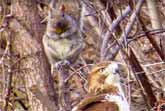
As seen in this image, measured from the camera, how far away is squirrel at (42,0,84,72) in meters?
6.49

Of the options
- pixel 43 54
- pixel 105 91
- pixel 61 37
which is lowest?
pixel 105 91

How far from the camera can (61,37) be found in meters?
6.55

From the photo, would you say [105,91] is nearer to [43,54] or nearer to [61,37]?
[43,54]

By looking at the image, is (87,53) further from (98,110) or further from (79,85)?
(98,110)

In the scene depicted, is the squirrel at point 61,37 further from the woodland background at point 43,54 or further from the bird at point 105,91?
the bird at point 105,91

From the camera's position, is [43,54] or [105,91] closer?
[105,91]

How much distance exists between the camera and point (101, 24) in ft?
23.1

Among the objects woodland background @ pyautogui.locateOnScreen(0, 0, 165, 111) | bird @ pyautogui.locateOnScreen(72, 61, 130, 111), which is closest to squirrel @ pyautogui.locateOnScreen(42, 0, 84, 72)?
woodland background @ pyautogui.locateOnScreen(0, 0, 165, 111)

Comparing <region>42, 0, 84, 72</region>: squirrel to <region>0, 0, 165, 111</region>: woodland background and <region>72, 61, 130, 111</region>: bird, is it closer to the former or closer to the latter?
<region>0, 0, 165, 111</region>: woodland background

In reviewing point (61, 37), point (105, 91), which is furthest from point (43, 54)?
point (105, 91)

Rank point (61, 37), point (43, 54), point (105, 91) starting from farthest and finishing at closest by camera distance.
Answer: point (61, 37) → point (43, 54) → point (105, 91)

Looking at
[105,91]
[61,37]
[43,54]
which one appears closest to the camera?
[105,91]

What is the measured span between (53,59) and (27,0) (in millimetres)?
624

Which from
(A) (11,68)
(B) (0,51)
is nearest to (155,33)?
(A) (11,68)
